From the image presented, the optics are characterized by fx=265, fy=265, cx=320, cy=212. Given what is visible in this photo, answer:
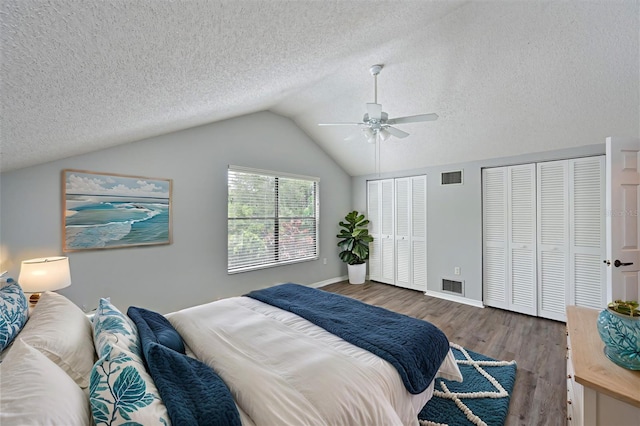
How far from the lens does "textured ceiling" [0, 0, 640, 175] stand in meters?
1.04

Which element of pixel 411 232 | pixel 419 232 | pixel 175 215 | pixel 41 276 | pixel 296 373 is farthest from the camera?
pixel 411 232

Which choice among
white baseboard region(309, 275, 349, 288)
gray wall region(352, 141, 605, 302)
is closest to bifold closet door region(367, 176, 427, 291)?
gray wall region(352, 141, 605, 302)

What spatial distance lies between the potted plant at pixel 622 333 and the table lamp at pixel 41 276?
369cm

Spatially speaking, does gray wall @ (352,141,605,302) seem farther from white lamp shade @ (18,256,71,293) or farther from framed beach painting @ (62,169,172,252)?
white lamp shade @ (18,256,71,293)

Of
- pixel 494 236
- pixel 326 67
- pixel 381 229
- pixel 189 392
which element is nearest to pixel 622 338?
pixel 189 392

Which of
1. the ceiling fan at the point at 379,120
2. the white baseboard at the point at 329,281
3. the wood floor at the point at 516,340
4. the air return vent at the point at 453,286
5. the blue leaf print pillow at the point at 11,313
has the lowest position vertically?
the wood floor at the point at 516,340

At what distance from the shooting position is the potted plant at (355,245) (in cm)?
521

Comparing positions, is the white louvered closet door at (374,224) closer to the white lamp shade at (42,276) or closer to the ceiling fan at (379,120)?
the ceiling fan at (379,120)

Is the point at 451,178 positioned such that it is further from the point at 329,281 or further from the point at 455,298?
the point at 329,281

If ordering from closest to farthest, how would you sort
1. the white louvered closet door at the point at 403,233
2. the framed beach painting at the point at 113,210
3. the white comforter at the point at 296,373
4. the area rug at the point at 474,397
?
the white comforter at the point at 296,373 → the area rug at the point at 474,397 → the framed beach painting at the point at 113,210 → the white louvered closet door at the point at 403,233

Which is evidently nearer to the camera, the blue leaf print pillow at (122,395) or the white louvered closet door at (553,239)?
the blue leaf print pillow at (122,395)

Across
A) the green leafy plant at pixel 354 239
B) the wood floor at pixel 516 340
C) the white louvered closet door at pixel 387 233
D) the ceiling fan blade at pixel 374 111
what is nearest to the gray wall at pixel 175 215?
the green leafy plant at pixel 354 239

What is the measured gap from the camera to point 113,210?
2.95 m

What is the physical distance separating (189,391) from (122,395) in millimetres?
232
